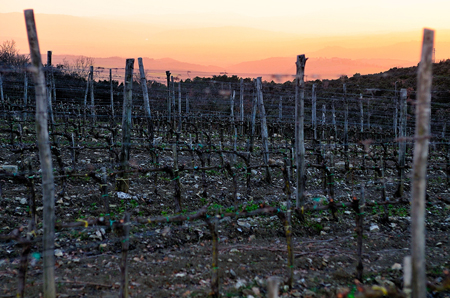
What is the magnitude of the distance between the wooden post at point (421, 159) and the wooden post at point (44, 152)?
Result: 161 inches

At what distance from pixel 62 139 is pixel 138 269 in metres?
15.5

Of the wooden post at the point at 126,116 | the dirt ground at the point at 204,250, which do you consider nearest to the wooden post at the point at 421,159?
the dirt ground at the point at 204,250

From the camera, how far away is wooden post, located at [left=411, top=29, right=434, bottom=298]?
319 centimetres

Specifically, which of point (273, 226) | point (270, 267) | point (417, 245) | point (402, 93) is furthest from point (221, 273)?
point (402, 93)

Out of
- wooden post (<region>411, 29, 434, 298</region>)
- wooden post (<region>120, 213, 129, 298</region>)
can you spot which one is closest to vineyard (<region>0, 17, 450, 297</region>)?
Answer: wooden post (<region>120, 213, 129, 298</region>)

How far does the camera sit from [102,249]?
21.5 ft

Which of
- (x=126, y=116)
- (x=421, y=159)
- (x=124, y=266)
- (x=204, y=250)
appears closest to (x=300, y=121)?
(x=204, y=250)

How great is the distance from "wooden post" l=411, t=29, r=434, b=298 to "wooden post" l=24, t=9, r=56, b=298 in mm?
4088

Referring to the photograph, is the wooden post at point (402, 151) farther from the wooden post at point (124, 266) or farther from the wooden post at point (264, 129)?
the wooden post at point (124, 266)

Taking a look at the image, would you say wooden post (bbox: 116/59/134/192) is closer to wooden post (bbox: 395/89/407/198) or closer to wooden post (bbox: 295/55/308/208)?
wooden post (bbox: 295/55/308/208)

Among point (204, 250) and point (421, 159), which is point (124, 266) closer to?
point (204, 250)

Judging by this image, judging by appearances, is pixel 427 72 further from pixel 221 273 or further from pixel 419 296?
pixel 221 273

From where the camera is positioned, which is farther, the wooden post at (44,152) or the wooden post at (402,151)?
the wooden post at (402,151)

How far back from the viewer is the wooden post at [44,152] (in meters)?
4.13
